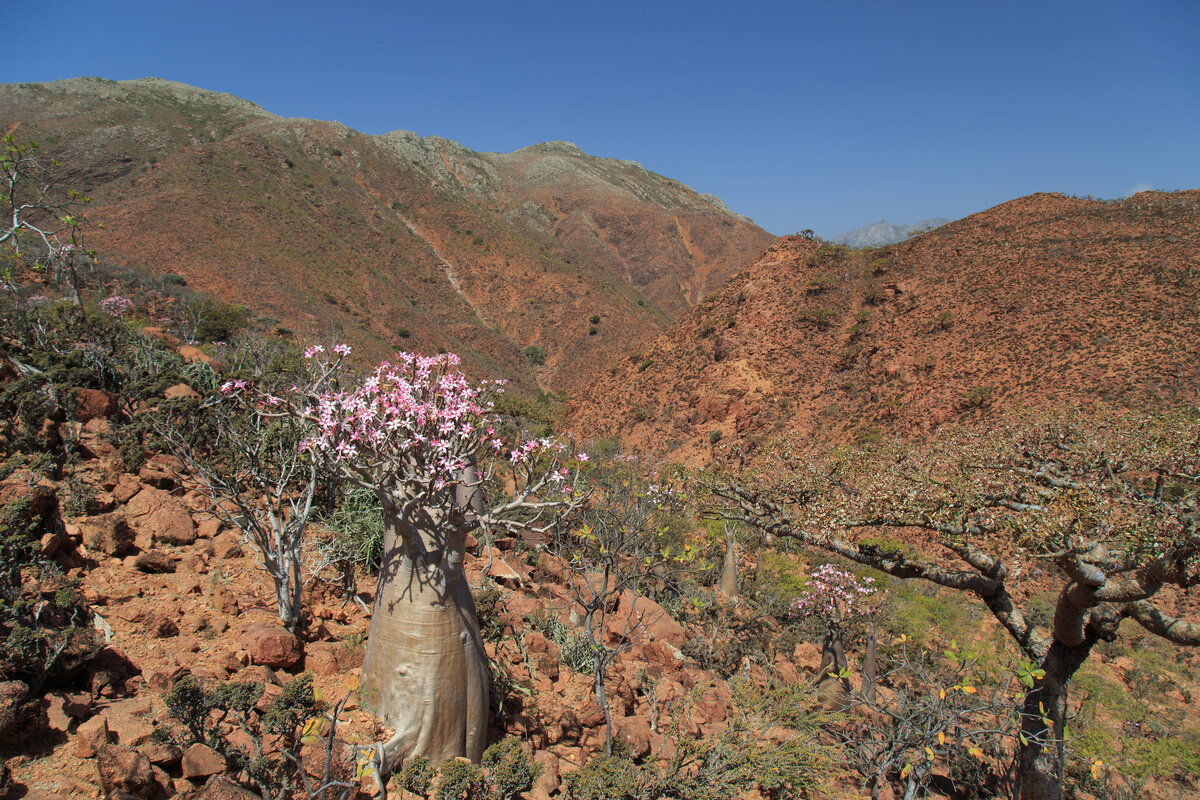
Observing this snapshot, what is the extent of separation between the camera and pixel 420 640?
3.40 metres

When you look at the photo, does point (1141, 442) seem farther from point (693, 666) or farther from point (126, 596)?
point (126, 596)

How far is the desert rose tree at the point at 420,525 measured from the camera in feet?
10.6

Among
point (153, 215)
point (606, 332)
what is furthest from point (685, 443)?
point (153, 215)

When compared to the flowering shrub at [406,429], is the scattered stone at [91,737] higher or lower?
lower

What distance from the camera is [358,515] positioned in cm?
604

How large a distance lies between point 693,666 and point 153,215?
38208mm

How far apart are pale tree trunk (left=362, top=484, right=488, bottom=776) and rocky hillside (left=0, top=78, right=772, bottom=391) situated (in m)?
27.5

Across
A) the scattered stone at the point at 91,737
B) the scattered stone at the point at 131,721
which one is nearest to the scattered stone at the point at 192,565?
the scattered stone at the point at 131,721

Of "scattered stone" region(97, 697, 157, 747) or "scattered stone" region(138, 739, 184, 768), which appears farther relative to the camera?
"scattered stone" region(97, 697, 157, 747)

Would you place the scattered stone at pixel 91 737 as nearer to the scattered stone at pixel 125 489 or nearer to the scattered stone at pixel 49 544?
the scattered stone at pixel 49 544

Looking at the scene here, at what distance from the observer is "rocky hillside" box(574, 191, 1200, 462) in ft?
52.2

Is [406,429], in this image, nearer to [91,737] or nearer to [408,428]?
[408,428]

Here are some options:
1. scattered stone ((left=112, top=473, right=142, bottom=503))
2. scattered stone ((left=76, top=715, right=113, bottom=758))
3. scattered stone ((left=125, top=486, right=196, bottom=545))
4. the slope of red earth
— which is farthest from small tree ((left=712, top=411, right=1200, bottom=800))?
scattered stone ((left=112, top=473, right=142, bottom=503))

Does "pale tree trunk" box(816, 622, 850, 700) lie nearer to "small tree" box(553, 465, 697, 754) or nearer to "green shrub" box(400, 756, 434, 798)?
"small tree" box(553, 465, 697, 754)
